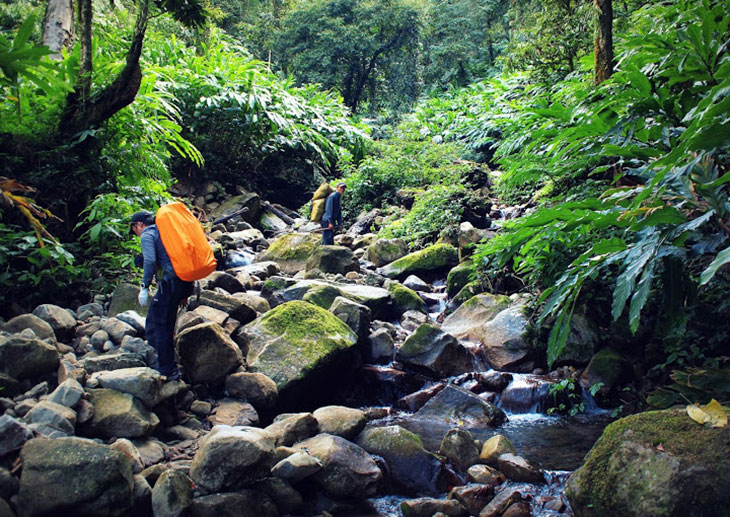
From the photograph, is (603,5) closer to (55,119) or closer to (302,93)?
(55,119)

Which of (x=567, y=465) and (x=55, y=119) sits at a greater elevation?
(x=55, y=119)

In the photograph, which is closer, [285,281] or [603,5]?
[603,5]

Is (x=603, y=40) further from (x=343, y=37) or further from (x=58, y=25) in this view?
A: (x=343, y=37)

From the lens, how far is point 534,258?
5875 millimetres

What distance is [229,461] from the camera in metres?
3.51

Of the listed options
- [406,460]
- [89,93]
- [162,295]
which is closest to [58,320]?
[162,295]

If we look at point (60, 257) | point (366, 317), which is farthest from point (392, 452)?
point (60, 257)

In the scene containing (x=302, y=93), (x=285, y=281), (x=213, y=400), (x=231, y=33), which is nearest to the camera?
(x=213, y=400)

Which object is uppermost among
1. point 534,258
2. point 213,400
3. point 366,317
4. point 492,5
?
point 492,5

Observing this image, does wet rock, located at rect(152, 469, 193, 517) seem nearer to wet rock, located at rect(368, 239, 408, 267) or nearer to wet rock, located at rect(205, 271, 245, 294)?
wet rock, located at rect(205, 271, 245, 294)

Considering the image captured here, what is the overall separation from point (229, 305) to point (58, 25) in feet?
18.3

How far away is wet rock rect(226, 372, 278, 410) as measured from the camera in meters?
5.01

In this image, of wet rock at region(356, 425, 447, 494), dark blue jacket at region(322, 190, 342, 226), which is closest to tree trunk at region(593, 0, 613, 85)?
wet rock at region(356, 425, 447, 494)

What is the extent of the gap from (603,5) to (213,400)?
622 centimetres
